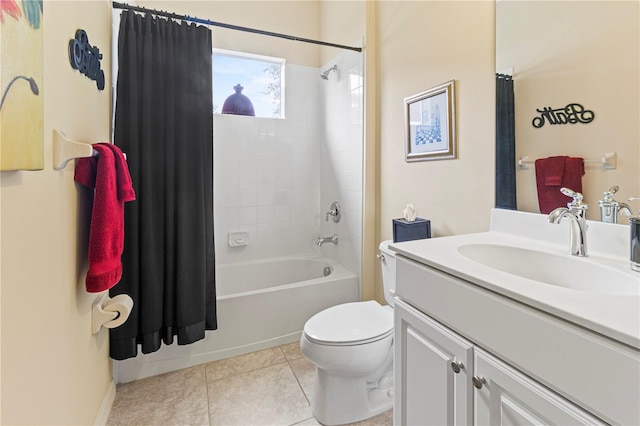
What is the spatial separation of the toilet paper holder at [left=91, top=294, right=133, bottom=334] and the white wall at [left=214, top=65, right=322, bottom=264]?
1217 mm

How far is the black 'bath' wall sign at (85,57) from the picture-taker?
3.50 feet

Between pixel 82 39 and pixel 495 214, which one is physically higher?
pixel 82 39

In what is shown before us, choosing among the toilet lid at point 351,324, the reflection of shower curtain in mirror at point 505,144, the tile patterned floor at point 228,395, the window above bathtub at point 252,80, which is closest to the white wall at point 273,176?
the window above bathtub at point 252,80

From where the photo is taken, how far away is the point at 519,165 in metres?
1.26

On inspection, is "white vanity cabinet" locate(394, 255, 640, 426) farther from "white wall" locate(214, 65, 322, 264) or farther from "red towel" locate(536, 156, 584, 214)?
"white wall" locate(214, 65, 322, 264)

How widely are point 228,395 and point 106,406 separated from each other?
0.57 m

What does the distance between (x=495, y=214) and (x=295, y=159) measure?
6.10ft

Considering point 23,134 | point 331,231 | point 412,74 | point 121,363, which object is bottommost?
point 121,363

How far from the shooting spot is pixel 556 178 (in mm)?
1123

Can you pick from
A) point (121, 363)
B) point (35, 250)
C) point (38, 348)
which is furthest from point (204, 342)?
point (35, 250)

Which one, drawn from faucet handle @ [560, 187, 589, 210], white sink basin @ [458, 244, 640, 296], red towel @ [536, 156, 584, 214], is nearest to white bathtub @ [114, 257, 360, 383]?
white sink basin @ [458, 244, 640, 296]

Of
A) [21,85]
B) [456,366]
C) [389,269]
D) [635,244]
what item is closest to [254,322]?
[389,269]

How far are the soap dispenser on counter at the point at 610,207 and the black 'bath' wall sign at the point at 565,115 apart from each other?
251 mm

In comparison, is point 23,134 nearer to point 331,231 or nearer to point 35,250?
point 35,250
